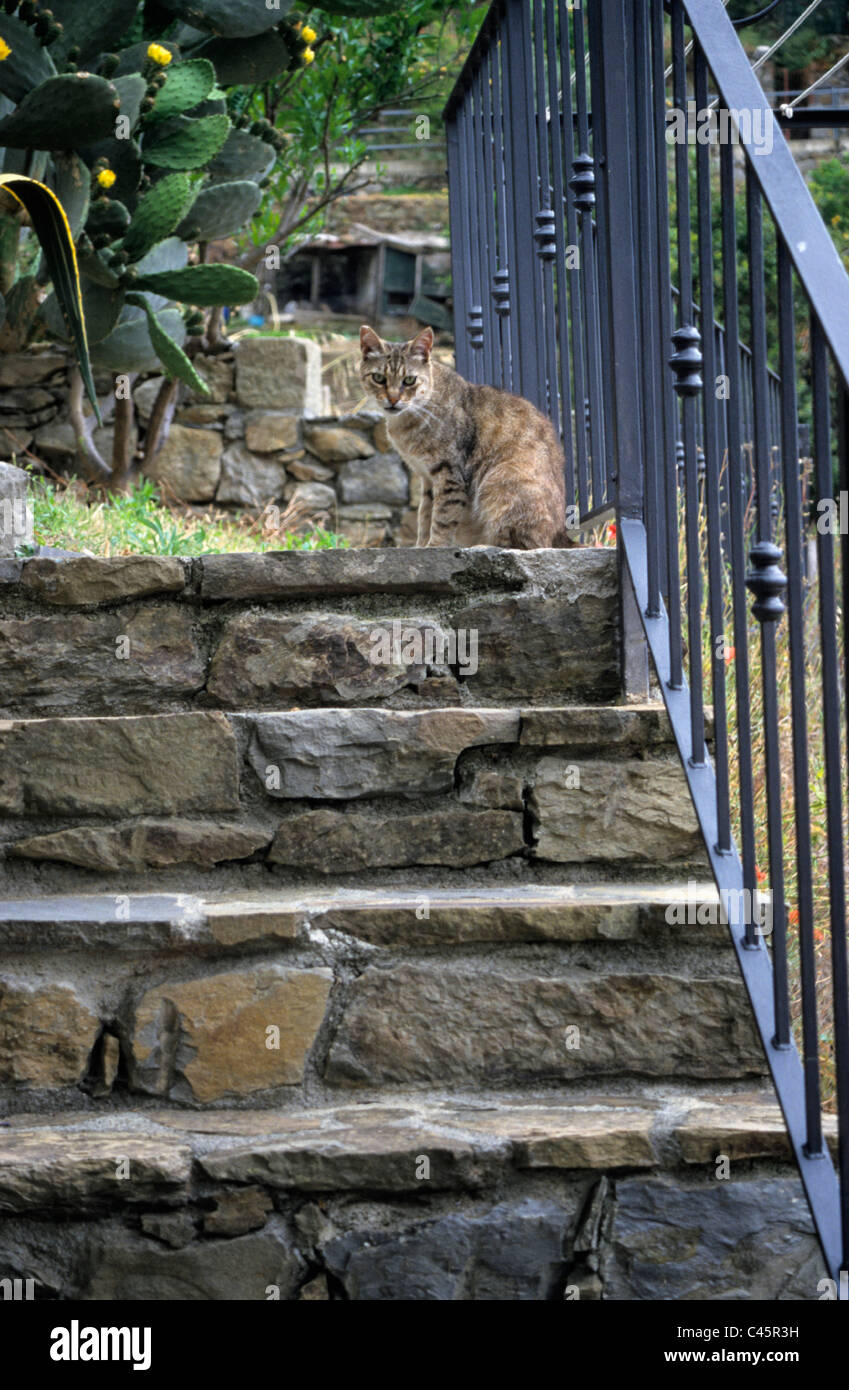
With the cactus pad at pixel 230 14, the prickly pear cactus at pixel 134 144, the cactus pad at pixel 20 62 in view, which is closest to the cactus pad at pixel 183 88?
the prickly pear cactus at pixel 134 144

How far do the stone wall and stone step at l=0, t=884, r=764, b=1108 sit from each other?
4.78m

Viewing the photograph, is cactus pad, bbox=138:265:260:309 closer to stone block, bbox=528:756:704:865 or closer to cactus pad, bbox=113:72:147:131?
cactus pad, bbox=113:72:147:131

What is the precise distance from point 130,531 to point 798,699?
2.91 m

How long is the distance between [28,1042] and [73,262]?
1893 mm

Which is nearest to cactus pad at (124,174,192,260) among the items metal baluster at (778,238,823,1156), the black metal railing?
the black metal railing

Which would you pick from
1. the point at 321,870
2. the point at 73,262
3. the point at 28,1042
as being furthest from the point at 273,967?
the point at 73,262

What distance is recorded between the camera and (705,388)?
1.67 metres

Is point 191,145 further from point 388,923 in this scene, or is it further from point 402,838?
point 388,923

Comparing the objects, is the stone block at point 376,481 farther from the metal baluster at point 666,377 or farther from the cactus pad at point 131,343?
the metal baluster at point 666,377

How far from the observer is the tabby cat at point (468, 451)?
2.92m

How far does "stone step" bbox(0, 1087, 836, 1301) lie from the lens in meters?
1.65

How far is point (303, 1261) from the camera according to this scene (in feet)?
5.52

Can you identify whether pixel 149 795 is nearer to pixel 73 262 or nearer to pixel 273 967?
pixel 273 967

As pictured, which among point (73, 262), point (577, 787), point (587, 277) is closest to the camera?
point (577, 787)
